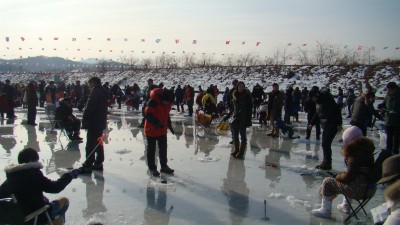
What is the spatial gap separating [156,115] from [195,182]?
126cm

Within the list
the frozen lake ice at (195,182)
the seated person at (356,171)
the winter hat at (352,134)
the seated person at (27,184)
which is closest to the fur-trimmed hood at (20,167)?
the seated person at (27,184)

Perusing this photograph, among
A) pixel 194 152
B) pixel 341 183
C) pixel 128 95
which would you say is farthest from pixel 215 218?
pixel 128 95

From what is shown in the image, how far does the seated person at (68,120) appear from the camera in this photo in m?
10.4

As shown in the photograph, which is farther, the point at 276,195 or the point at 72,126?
the point at 72,126

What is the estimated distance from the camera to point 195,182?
656 centimetres

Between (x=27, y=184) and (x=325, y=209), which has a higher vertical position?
(x=27, y=184)

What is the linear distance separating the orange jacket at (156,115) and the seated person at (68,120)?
14.0ft

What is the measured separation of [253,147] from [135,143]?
293 cm

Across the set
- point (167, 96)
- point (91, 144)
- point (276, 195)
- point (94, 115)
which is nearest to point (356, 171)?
point (276, 195)

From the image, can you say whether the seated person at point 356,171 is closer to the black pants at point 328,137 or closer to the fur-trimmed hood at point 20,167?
the black pants at point 328,137

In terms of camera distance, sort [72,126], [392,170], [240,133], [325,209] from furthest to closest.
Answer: [72,126]
[240,133]
[325,209]
[392,170]

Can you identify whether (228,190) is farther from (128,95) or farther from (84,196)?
(128,95)

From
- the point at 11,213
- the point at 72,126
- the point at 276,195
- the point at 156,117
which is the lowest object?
the point at 276,195

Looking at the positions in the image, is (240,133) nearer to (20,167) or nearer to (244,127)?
(244,127)
